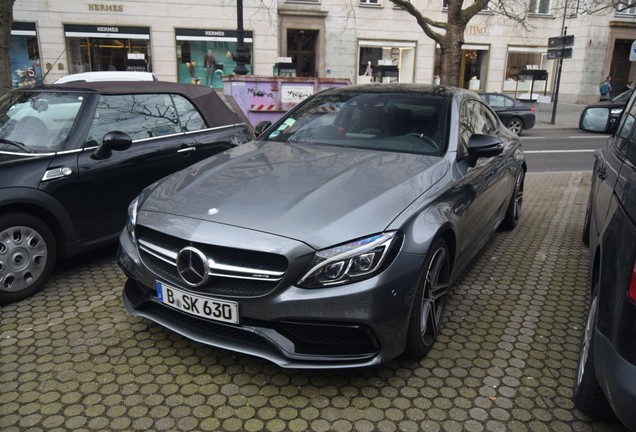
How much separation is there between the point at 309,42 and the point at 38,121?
79.1 ft

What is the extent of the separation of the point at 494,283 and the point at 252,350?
2.60 metres

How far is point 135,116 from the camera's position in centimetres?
484

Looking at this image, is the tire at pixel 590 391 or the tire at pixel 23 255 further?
the tire at pixel 23 255

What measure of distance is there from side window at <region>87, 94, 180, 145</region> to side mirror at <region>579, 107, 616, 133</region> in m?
3.77

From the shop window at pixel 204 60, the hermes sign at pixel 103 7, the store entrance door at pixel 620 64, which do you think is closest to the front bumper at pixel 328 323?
the shop window at pixel 204 60

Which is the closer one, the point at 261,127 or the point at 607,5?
the point at 261,127

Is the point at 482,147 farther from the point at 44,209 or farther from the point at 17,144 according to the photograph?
the point at 17,144

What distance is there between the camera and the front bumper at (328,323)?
101 inches

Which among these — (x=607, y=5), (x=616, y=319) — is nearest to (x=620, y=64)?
(x=607, y=5)

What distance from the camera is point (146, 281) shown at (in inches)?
119

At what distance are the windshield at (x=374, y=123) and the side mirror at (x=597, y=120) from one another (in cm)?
126

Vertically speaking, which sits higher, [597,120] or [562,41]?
[562,41]

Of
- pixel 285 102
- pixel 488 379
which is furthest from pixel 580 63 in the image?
pixel 488 379

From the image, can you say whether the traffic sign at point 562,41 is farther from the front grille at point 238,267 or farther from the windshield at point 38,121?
the front grille at point 238,267
